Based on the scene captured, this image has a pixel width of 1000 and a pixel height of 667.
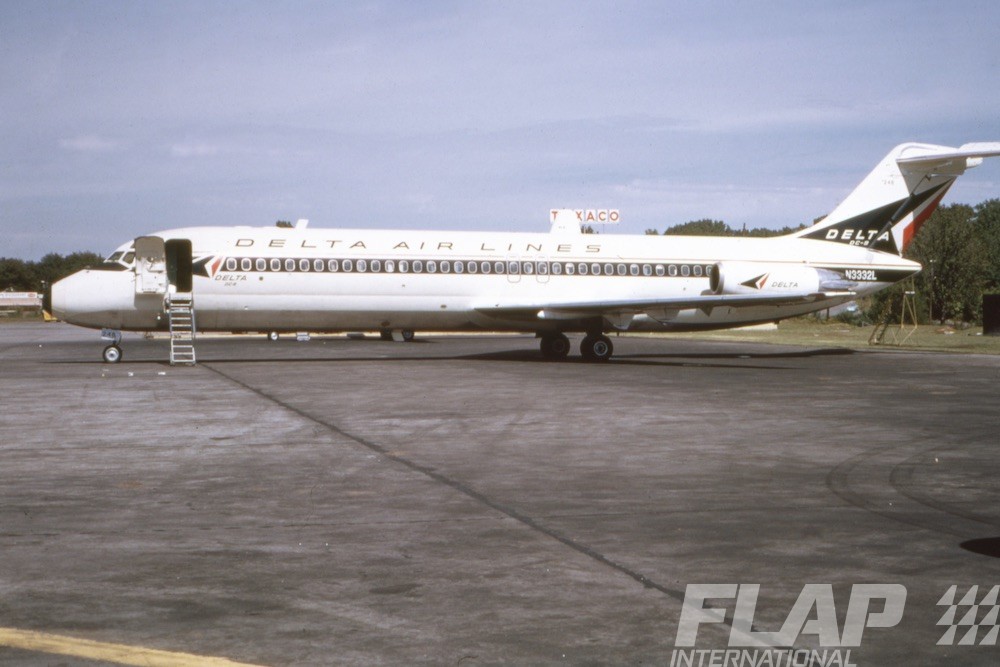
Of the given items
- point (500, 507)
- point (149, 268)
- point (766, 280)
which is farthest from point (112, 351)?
point (500, 507)

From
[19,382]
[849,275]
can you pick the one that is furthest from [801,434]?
[849,275]

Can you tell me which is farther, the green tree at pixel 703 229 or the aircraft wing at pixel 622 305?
the green tree at pixel 703 229

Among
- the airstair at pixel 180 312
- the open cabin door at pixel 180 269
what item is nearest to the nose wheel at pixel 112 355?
the airstair at pixel 180 312

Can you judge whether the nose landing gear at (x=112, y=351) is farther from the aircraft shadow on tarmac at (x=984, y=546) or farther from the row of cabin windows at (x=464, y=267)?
the aircraft shadow on tarmac at (x=984, y=546)

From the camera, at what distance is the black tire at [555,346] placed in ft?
94.9

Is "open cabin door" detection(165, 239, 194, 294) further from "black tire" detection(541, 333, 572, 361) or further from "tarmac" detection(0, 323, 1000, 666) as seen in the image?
"black tire" detection(541, 333, 572, 361)

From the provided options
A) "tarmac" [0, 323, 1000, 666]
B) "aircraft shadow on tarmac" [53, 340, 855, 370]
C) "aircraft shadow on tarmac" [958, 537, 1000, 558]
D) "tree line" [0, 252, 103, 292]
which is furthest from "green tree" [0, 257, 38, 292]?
"aircraft shadow on tarmac" [958, 537, 1000, 558]

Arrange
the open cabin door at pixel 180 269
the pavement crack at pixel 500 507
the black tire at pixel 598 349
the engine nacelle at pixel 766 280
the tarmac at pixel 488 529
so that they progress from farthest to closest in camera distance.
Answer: the engine nacelle at pixel 766 280 < the black tire at pixel 598 349 < the open cabin door at pixel 180 269 < the pavement crack at pixel 500 507 < the tarmac at pixel 488 529

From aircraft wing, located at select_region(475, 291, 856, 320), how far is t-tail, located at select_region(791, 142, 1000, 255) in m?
4.11

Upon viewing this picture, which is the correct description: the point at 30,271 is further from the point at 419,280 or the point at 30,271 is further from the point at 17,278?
the point at 419,280

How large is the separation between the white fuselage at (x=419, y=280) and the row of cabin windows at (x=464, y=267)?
0.09 ft

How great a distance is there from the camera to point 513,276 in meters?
27.2

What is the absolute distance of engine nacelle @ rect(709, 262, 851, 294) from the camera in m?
28.2

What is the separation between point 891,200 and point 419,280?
14.3 metres
